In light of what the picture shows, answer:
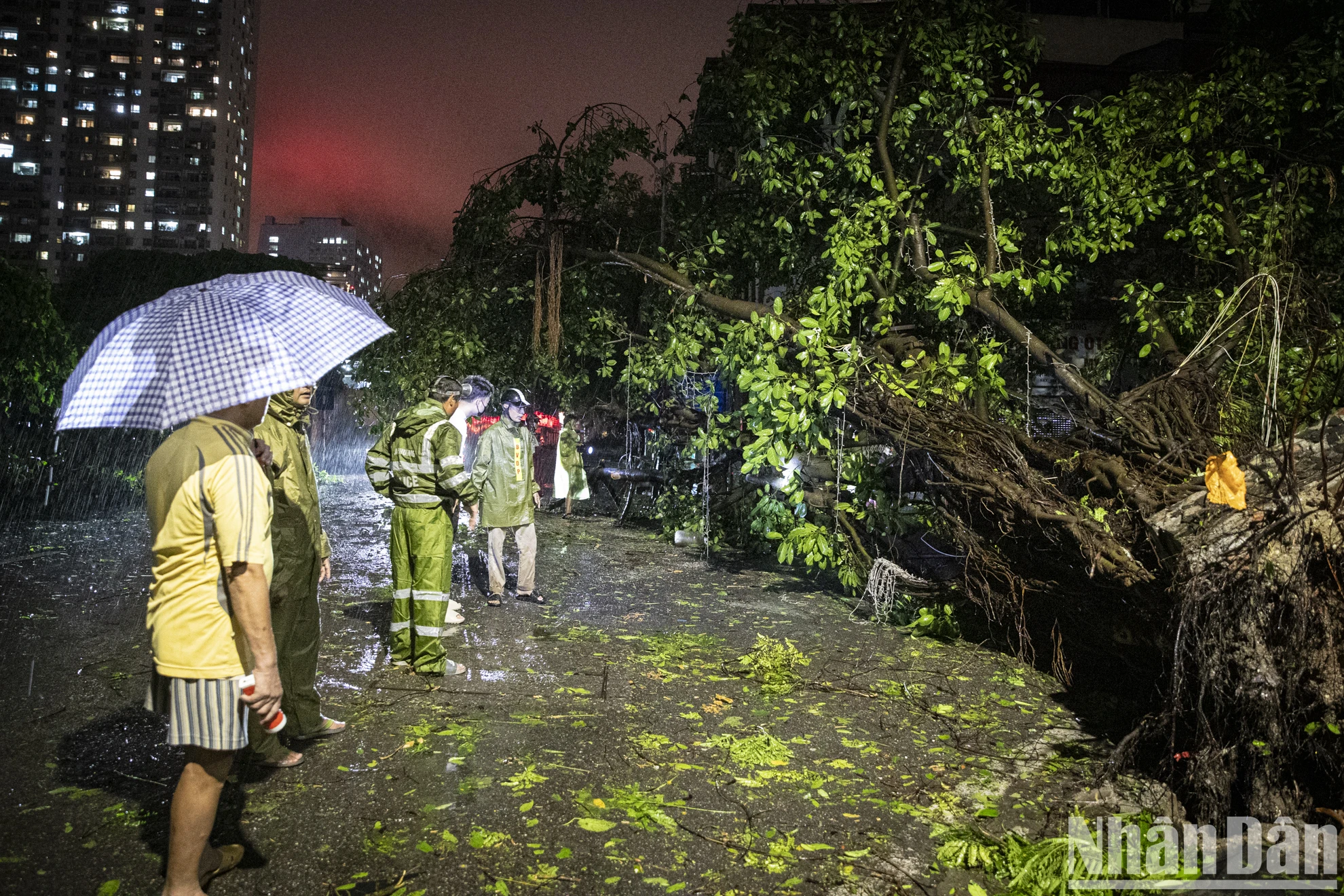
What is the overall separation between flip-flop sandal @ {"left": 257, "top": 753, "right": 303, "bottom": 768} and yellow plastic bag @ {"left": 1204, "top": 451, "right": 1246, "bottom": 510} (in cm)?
491

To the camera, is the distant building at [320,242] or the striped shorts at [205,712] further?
the distant building at [320,242]

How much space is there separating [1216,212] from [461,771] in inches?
326

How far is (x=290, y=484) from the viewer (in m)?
4.23

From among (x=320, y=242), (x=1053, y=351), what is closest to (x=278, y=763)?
(x=1053, y=351)

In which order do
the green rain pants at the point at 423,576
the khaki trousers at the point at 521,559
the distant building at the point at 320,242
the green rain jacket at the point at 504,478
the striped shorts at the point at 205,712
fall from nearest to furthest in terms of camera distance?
the striped shorts at the point at 205,712 → the green rain pants at the point at 423,576 → the green rain jacket at the point at 504,478 → the khaki trousers at the point at 521,559 → the distant building at the point at 320,242

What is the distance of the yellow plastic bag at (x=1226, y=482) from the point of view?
13.7ft

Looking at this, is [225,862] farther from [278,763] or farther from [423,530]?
[423,530]

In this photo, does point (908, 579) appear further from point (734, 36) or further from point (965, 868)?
point (734, 36)

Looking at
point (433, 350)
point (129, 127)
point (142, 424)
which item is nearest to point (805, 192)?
point (433, 350)

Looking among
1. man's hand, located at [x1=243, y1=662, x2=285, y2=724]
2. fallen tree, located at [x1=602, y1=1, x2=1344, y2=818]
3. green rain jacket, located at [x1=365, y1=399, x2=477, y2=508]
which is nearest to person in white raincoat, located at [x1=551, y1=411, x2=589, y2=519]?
fallen tree, located at [x1=602, y1=1, x2=1344, y2=818]

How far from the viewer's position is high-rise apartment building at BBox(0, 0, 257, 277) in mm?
104375

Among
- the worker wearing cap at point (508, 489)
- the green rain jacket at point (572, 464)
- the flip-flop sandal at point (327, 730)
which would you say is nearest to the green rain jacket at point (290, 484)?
the flip-flop sandal at point (327, 730)

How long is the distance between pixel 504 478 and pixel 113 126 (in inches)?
5180

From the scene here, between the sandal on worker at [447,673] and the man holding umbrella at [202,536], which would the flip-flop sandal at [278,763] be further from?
the sandal on worker at [447,673]
